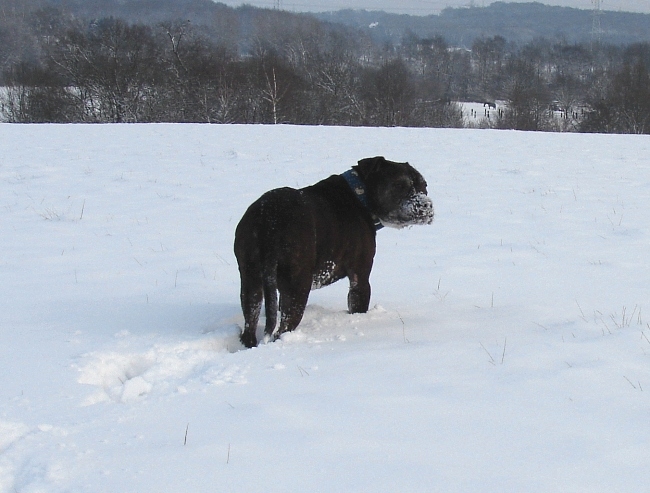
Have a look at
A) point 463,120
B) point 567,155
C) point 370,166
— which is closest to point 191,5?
point 463,120

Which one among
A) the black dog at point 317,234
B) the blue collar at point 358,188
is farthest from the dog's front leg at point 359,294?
the blue collar at point 358,188

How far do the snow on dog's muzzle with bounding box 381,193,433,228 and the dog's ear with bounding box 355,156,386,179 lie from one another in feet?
1.17

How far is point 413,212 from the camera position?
15.8ft

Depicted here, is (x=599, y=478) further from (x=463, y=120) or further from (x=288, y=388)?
(x=463, y=120)

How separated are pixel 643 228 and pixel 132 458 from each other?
24.4 ft

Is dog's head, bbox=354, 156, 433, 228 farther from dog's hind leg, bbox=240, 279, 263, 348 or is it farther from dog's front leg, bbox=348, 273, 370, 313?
dog's hind leg, bbox=240, 279, 263, 348

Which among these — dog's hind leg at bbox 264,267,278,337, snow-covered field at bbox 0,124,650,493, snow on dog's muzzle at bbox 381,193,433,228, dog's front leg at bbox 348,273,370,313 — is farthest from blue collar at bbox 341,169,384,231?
dog's hind leg at bbox 264,267,278,337

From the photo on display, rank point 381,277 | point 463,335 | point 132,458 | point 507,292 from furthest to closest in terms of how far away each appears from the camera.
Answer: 1. point 381,277
2. point 507,292
3. point 463,335
4. point 132,458

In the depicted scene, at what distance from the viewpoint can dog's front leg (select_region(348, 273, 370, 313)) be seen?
489 cm

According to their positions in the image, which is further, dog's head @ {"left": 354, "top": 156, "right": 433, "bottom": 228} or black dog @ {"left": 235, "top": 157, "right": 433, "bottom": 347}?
dog's head @ {"left": 354, "top": 156, "right": 433, "bottom": 228}

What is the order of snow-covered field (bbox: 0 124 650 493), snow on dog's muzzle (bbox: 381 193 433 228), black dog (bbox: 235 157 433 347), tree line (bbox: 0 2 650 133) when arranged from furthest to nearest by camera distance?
1. tree line (bbox: 0 2 650 133)
2. snow on dog's muzzle (bbox: 381 193 433 228)
3. black dog (bbox: 235 157 433 347)
4. snow-covered field (bbox: 0 124 650 493)

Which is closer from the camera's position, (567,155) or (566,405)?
(566,405)

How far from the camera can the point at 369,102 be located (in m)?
66.9

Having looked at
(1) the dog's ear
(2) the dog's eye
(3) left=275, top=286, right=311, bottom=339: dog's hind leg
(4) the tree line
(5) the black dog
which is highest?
(1) the dog's ear
